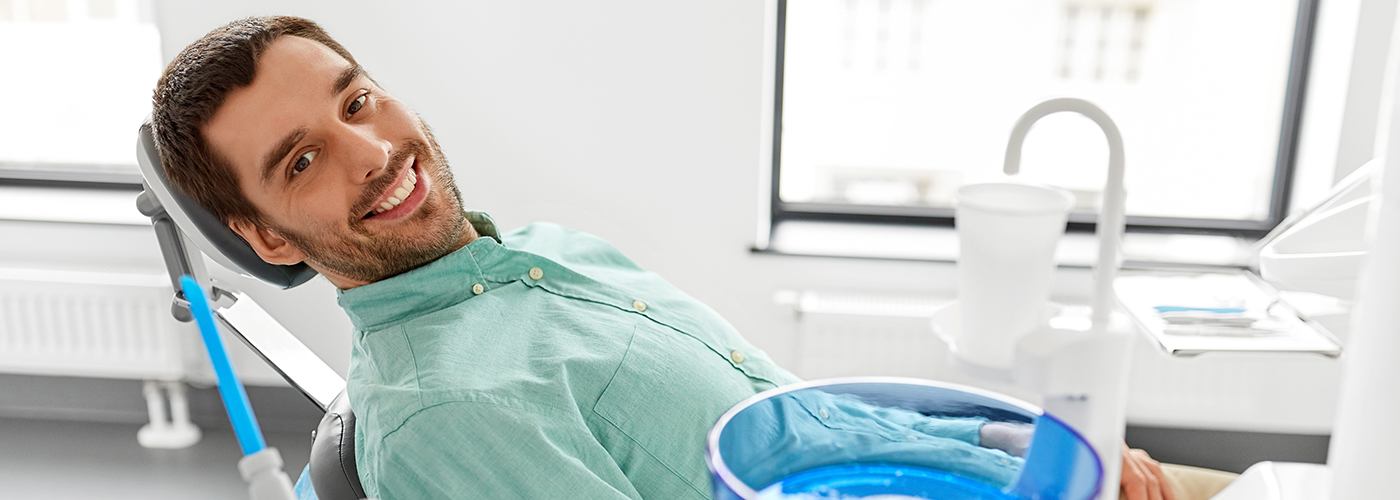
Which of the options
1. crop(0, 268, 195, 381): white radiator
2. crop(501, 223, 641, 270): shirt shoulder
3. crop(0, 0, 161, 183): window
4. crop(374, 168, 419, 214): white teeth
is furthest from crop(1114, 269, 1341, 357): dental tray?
crop(0, 0, 161, 183): window

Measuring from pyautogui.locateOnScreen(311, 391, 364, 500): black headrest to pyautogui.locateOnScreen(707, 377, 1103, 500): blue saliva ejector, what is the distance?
0.82 m

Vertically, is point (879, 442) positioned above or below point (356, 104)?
below

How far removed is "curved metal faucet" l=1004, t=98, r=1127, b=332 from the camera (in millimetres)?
457

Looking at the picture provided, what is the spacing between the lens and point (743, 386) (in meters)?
1.38

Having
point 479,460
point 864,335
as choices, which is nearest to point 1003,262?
point 479,460

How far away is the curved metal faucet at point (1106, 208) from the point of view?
0.46 metres

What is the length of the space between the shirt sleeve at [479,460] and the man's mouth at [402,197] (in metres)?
0.31

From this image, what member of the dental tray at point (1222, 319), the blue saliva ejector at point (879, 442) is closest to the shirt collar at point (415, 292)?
the dental tray at point (1222, 319)

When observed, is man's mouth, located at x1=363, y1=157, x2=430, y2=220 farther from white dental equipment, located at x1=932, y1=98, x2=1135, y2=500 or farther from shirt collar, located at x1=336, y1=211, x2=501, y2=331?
white dental equipment, located at x1=932, y1=98, x2=1135, y2=500

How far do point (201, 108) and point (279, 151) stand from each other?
0.32 feet

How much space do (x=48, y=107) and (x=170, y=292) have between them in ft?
2.49

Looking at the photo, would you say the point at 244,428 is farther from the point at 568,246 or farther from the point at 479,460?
the point at 568,246

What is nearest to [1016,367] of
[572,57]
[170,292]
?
[572,57]

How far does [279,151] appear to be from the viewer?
4.36 feet
